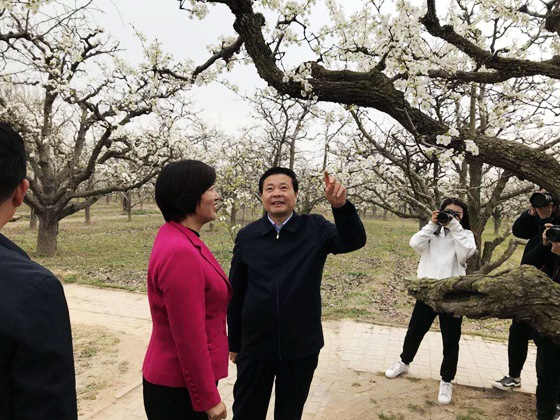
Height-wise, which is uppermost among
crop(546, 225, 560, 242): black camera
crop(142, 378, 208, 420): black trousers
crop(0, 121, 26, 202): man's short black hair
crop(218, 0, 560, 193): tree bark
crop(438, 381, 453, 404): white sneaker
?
crop(218, 0, 560, 193): tree bark

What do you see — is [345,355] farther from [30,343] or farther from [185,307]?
[30,343]

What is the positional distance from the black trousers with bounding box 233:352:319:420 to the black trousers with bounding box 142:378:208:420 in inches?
27.3

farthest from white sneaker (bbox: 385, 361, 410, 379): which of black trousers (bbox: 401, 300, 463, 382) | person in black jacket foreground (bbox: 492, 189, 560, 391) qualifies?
person in black jacket foreground (bbox: 492, 189, 560, 391)

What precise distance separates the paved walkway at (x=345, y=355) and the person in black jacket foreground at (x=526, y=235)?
206mm

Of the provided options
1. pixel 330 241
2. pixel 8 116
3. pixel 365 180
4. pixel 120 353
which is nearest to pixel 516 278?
pixel 330 241

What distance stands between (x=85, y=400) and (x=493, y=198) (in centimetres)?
598

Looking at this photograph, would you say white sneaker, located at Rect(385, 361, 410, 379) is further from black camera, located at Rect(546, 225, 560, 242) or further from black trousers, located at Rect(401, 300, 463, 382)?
black camera, located at Rect(546, 225, 560, 242)

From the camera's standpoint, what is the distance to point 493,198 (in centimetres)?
610

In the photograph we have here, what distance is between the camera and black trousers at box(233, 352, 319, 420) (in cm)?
250

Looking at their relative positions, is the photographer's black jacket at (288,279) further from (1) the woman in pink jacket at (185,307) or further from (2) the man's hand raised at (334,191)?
(1) the woman in pink jacket at (185,307)

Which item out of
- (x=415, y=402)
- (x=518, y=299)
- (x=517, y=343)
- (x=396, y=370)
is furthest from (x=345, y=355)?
(x=518, y=299)

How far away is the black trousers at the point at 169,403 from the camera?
1827 millimetres

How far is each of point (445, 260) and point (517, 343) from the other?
103cm

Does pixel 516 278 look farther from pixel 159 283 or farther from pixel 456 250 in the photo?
pixel 159 283
